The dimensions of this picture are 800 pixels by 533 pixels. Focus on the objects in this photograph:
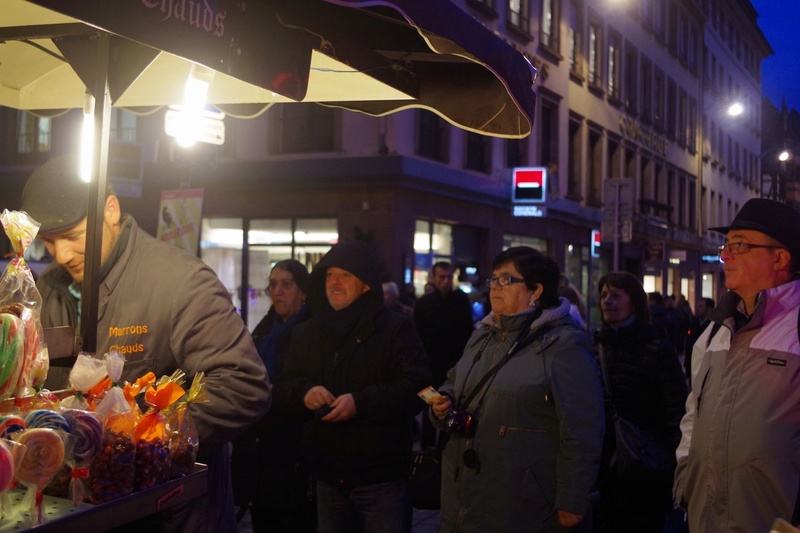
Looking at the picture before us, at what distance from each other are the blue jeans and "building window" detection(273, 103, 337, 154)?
16.1 meters

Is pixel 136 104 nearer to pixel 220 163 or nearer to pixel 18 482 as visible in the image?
pixel 18 482

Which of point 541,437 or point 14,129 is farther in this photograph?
point 14,129

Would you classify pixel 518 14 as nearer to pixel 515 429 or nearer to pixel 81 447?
pixel 515 429

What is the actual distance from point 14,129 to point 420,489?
2284 cm

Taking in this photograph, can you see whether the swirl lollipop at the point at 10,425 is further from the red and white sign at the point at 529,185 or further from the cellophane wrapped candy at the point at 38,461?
the red and white sign at the point at 529,185

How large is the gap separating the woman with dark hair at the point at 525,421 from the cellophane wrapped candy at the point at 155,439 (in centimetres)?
201

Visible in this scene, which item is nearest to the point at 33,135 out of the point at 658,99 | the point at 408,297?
the point at 408,297

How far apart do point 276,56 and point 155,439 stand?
1.41 metres

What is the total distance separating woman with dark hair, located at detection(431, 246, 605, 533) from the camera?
13.3 feet

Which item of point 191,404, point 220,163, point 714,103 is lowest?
point 191,404

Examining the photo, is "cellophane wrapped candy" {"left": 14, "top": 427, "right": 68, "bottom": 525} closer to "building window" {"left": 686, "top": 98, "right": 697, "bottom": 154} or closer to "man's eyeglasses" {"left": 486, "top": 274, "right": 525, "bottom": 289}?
"man's eyeglasses" {"left": 486, "top": 274, "right": 525, "bottom": 289}

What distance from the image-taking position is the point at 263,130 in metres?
21.0

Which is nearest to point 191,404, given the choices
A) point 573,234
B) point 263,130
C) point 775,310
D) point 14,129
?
point 775,310

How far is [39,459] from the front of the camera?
6.77 ft
